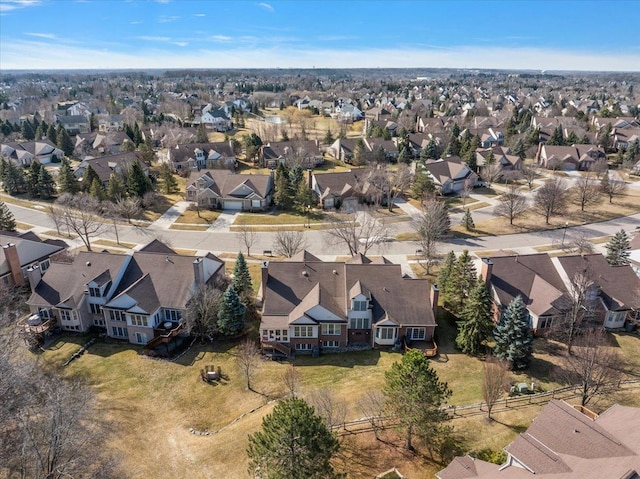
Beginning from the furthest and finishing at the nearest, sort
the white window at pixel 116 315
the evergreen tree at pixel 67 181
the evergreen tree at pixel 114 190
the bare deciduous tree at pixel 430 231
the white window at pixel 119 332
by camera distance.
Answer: the evergreen tree at pixel 67 181 → the evergreen tree at pixel 114 190 → the bare deciduous tree at pixel 430 231 → the white window at pixel 119 332 → the white window at pixel 116 315

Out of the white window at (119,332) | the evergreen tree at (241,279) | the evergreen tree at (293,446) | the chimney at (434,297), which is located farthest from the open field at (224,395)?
the evergreen tree at (241,279)

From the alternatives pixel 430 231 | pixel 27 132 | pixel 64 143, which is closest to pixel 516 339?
pixel 430 231

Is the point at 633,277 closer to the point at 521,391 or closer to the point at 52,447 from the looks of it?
the point at 521,391

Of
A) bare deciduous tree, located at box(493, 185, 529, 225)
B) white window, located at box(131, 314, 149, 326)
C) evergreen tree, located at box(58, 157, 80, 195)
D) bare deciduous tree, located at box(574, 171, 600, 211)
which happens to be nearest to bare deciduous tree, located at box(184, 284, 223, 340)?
white window, located at box(131, 314, 149, 326)

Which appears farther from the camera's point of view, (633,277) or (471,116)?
(471,116)

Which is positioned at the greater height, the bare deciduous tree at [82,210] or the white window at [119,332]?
the bare deciduous tree at [82,210]

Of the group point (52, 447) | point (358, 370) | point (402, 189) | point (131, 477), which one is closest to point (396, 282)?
point (358, 370)

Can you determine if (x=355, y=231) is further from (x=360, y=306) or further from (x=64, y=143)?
(x=64, y=143)

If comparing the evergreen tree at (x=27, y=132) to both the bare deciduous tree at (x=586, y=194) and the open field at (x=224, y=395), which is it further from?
the bare deciduous tree at (x=586, y=194)
